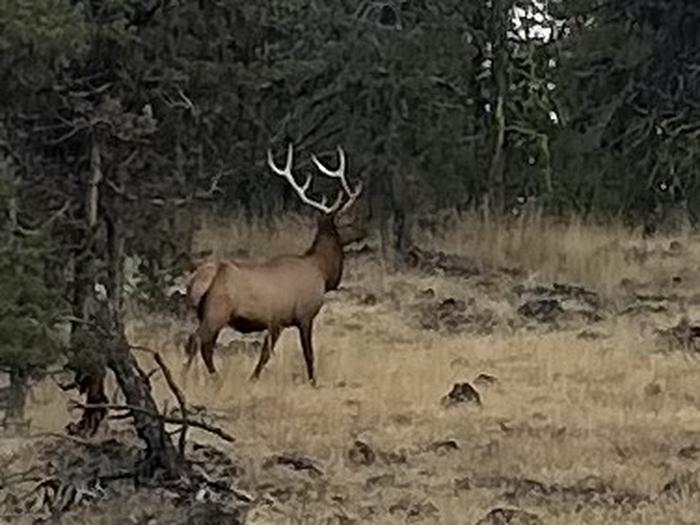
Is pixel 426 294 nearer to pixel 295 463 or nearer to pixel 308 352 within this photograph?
pixel 308 352

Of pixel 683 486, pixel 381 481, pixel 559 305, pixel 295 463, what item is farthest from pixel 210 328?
pixel 559 305

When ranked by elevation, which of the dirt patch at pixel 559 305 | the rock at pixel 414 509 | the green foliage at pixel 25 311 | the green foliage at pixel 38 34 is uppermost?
the green foliage at pixel 38 34

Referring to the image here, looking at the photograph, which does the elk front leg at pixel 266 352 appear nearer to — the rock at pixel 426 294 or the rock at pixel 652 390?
the rock at pixel 652 390

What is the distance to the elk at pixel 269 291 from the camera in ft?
45.3

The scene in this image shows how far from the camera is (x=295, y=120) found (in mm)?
21297

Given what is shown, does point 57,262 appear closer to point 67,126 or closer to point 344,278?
point 67,126

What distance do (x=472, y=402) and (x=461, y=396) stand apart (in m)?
0.13

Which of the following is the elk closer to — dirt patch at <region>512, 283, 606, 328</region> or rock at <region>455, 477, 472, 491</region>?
dirt patch at <region>512, 283, 606, 328</region>

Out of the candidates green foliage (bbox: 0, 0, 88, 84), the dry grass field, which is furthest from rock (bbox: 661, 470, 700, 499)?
green foliage (bbox: 0, 0, 88, 84)

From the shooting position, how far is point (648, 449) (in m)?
10.7

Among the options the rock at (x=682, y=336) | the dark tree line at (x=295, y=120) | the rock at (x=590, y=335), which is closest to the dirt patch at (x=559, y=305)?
the rock at (x=590, y=335)

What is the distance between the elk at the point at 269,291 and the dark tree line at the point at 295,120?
796 mm

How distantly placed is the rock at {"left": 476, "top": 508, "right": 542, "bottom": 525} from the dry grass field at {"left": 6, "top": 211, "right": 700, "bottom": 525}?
0.01m

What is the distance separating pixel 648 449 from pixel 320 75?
11934 mm
